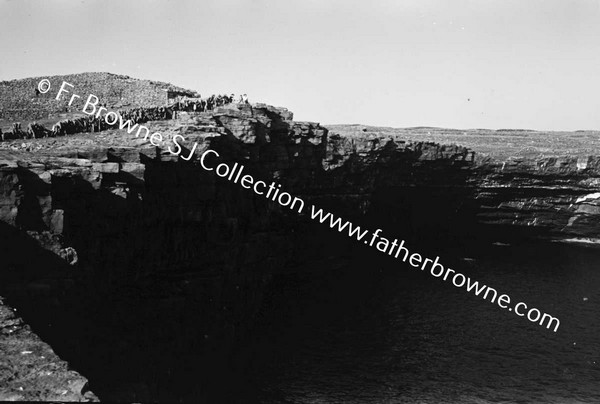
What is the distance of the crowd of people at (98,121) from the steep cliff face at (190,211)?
155 cm

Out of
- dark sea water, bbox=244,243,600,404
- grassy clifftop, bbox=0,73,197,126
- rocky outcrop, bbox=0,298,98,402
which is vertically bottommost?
rocky outcrop, bbox=0,298,98,402

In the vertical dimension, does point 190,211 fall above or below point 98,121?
below

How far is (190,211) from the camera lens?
98.0ft

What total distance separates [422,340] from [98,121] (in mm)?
25814

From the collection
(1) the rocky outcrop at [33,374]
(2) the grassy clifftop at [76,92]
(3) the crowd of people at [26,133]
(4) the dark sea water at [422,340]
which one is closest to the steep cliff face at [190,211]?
(3) the crowd of people at [26,133]

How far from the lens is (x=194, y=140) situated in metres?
31.6

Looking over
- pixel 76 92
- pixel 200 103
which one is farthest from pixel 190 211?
pixel 76 92

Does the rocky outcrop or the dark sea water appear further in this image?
the dark sea water

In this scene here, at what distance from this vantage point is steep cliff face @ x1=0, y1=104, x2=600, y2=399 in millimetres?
17188

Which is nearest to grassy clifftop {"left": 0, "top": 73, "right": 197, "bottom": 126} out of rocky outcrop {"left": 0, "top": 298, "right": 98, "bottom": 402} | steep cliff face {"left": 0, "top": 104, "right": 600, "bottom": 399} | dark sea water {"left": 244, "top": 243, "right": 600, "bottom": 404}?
steep cliff face {"left": 0, "top": 104, "right": 600, "bottom": 399}

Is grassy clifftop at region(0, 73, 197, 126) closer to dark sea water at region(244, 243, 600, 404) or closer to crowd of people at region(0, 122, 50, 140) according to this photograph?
crowd of people at region(0, 122, 50, 140)

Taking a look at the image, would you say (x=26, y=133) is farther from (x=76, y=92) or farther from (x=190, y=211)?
(x=76, y=92)

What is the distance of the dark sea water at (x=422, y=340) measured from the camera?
3050cm

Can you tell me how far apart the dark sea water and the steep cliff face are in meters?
3.31
